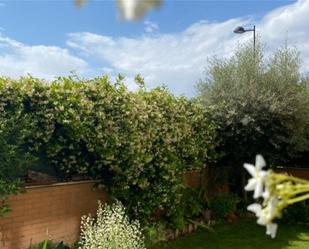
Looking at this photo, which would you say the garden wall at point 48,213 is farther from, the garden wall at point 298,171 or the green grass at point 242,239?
the garden wall at point 298,171

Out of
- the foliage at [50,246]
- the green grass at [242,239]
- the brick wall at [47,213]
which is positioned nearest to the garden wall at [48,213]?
the brick wall at [47,213]

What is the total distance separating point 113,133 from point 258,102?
216 inches

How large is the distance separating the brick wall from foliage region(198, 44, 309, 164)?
493cm

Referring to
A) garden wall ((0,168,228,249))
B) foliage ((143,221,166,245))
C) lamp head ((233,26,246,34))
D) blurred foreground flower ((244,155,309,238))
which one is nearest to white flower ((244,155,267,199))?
blurred foreground flower ((244,155,309,238))

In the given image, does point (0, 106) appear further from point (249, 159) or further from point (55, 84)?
point (249, 159)

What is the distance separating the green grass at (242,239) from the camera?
30.3ft

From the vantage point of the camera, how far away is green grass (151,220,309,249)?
364 inches

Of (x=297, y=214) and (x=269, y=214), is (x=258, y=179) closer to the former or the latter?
(x=269, y=214)

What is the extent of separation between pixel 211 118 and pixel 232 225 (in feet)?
8.59

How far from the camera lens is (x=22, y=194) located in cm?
623

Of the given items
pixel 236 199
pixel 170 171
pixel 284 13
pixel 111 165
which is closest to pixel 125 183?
pixel 111 165

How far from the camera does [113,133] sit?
739 cm

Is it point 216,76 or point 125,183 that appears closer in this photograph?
point 125,183

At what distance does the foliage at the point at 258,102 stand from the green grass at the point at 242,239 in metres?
2.02
